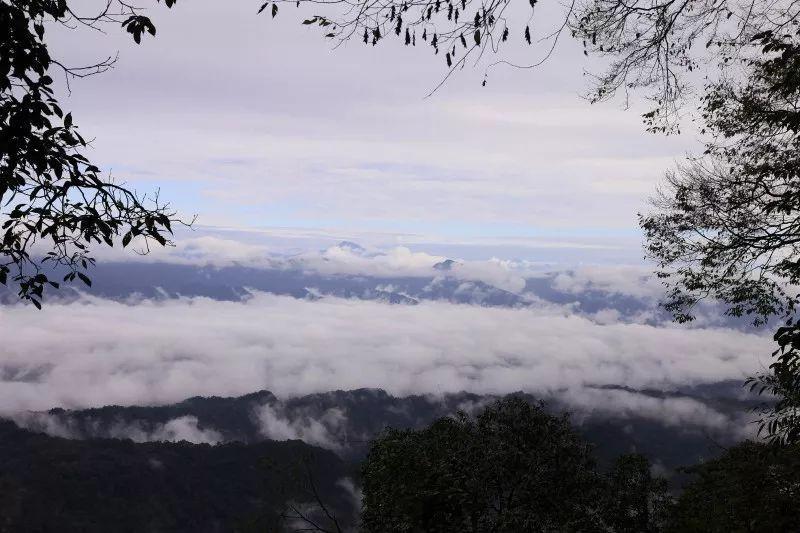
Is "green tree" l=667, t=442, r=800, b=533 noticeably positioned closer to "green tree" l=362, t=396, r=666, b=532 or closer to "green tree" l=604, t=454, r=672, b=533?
"green tree" l=362, t=396, r=666, b=532

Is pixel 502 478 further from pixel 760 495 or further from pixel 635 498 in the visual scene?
pixel 760 495

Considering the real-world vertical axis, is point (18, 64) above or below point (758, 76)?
below

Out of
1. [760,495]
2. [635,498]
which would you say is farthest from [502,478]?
[760,495]

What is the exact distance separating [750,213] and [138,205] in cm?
1098

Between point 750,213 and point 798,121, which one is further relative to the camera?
point 750,213

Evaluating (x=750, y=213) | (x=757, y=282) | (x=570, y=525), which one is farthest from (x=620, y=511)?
(x=750, y=213)

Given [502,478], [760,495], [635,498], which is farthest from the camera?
[635,498]

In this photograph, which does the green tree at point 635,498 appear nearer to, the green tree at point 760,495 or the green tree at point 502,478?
the green tree at point 502,478

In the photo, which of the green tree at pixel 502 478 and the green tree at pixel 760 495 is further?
the green tree at pixel 502 478

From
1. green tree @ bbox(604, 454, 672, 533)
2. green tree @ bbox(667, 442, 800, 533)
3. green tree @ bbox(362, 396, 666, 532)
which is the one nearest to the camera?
green tree @ bbox(667, 442, 800, 533)

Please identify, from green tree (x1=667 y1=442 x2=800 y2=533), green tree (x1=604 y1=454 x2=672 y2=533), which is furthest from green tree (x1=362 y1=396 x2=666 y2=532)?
green tree (x1=667 y1=442 x2=800 y2=533)

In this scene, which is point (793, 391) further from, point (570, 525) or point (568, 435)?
point (568, 435)

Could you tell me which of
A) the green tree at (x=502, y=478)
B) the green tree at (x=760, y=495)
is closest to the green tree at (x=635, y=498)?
the green tree at (x=502, y=478)

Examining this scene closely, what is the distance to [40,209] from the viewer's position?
5.61 metres
